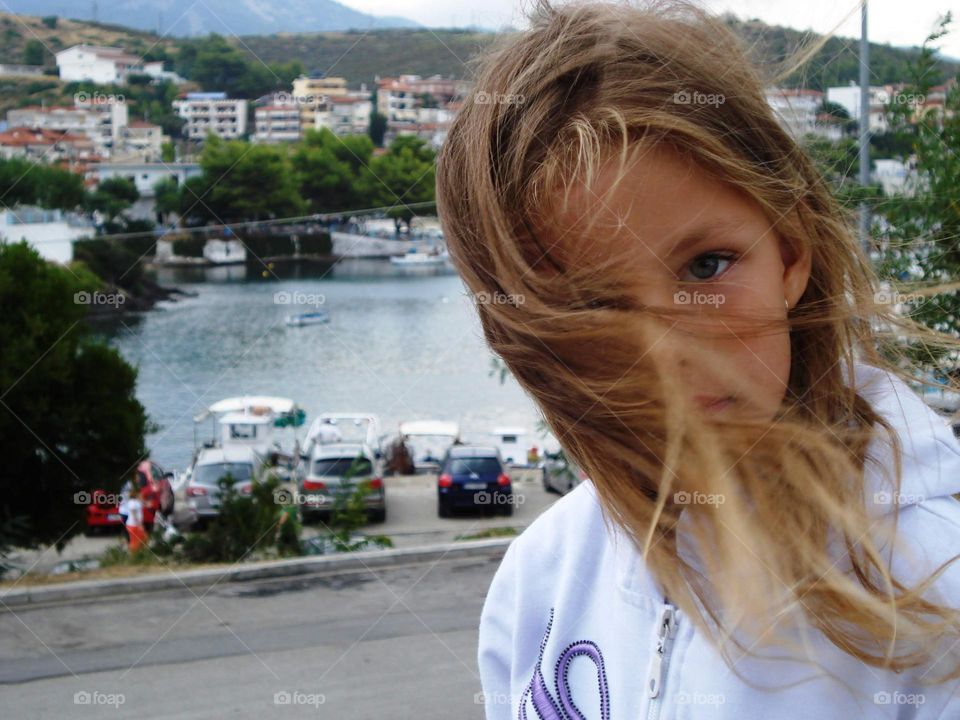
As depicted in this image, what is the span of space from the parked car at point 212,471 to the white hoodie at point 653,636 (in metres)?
8.22

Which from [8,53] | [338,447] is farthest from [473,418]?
[8,53]

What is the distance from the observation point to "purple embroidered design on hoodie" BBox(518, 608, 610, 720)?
826 millimetres

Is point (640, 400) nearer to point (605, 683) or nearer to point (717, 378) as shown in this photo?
point (717, 378)

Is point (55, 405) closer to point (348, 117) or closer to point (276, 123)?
point (348, 117)

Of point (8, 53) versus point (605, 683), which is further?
point (8, 53)

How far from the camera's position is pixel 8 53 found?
10406mm

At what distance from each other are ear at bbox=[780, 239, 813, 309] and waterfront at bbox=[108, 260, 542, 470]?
10786mm

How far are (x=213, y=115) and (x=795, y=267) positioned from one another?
1335 centimetres

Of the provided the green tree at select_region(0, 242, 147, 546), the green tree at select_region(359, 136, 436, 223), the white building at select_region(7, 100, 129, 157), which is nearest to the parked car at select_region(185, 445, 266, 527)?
the green tree at select_region(0, 242, 147, 546)

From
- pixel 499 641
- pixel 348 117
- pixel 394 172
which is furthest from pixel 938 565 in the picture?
pixel 348 117

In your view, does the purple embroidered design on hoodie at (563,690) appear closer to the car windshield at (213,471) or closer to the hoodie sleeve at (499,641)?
the hoodie sleeve at (499,641)

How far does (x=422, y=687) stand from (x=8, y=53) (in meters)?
8.51

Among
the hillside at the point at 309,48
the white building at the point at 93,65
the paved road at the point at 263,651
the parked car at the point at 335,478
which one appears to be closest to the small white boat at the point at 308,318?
the parked car at the point at 335,478

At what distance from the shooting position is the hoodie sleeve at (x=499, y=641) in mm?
938
